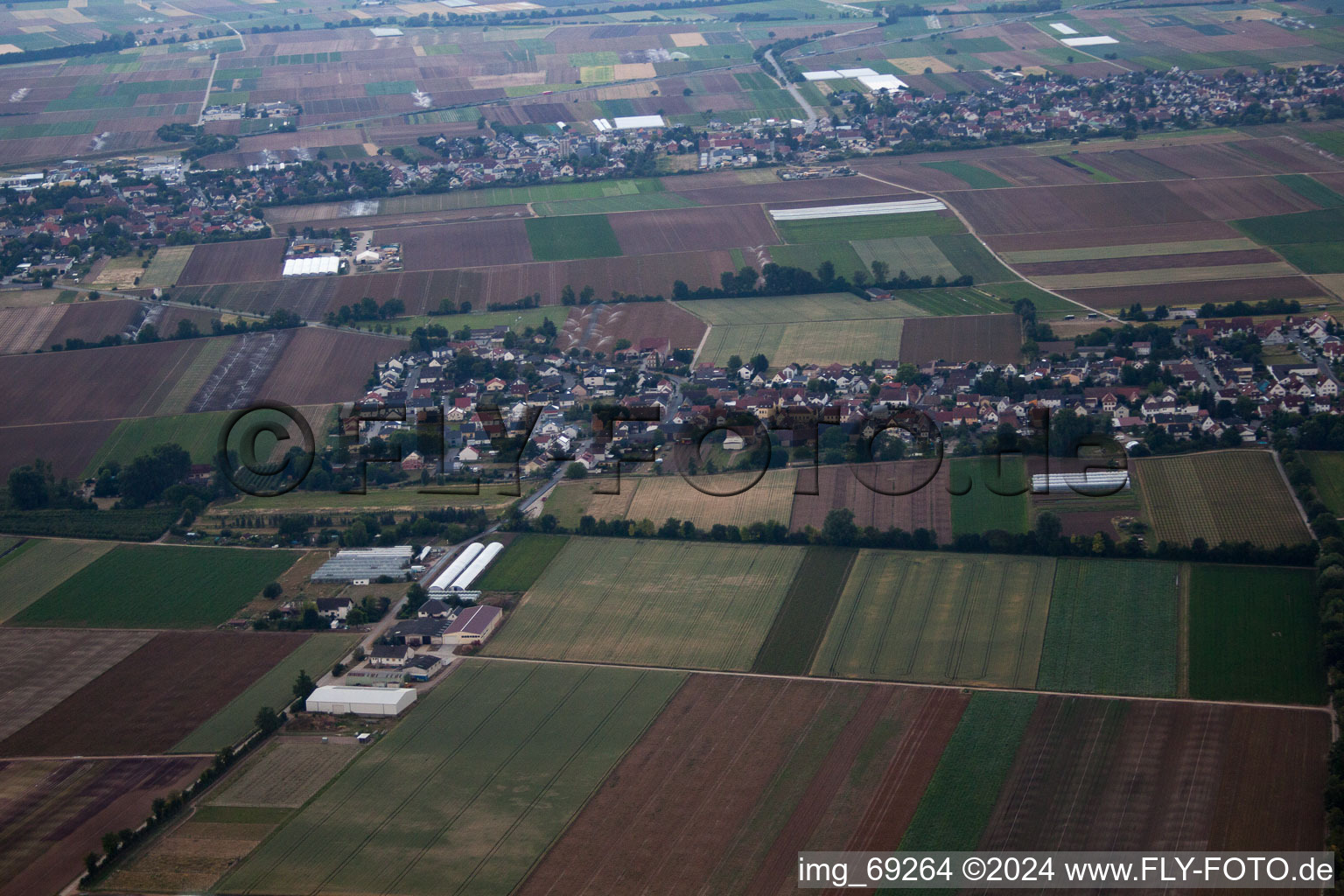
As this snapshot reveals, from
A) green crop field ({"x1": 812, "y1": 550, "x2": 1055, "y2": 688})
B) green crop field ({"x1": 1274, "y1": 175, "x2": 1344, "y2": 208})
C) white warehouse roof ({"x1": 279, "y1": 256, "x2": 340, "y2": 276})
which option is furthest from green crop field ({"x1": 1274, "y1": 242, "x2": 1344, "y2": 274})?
white warehouse roof ({"x1": 279, "y1": 256, "x2": 340, "y2": 276})

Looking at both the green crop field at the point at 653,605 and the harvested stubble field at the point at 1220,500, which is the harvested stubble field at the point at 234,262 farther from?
the harvested stubble field at the point at 1220,500

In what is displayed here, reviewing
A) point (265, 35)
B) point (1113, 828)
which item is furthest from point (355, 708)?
point (265, 35)

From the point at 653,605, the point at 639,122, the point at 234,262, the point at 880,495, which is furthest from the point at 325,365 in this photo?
the point at 639,122

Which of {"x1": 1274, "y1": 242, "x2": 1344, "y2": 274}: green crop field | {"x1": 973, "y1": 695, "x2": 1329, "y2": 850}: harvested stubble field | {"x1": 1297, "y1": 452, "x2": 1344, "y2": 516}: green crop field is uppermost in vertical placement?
{"x1": 1274, "y1": 242, "x2": 1344, "y2": 274}: green crop field

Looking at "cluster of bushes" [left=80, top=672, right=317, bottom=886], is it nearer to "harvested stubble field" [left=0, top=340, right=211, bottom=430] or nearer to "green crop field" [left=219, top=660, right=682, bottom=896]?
"green crop field" [left=219, top=660, right=682, bottom=896]

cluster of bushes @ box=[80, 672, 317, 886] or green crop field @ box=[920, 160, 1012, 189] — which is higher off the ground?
green crop field @ box=[920, 160, 1012, 189]

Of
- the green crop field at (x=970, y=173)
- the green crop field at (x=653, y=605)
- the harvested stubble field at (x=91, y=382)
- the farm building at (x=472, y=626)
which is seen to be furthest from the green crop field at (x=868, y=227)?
the farm building at (x=472, y=626)
